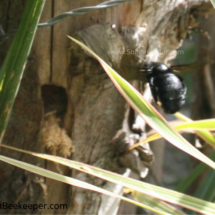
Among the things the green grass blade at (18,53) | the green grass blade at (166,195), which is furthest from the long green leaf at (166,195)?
the green grass blade at (18,53)

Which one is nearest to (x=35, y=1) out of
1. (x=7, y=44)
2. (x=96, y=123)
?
(x=7, y=44)

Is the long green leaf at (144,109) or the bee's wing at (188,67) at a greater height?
the bee's wing at (188,67)

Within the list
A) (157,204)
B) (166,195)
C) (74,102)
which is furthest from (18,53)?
(157,204)

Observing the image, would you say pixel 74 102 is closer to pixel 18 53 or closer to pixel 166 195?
pixel 18 53

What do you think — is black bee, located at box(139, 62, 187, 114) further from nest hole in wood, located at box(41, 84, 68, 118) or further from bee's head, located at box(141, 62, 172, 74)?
nest hole in wood, located at box(41, 84, 68, 118)

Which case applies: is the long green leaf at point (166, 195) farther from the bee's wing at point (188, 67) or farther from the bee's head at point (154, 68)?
the bee's wing at point (188, 67)

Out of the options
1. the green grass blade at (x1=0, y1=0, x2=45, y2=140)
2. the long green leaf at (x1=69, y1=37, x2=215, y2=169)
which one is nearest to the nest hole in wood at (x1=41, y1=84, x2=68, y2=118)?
the green grass blade at (x1=0, y1=0, x2=45, y2=140)

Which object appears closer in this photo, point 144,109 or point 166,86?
point 144,109
